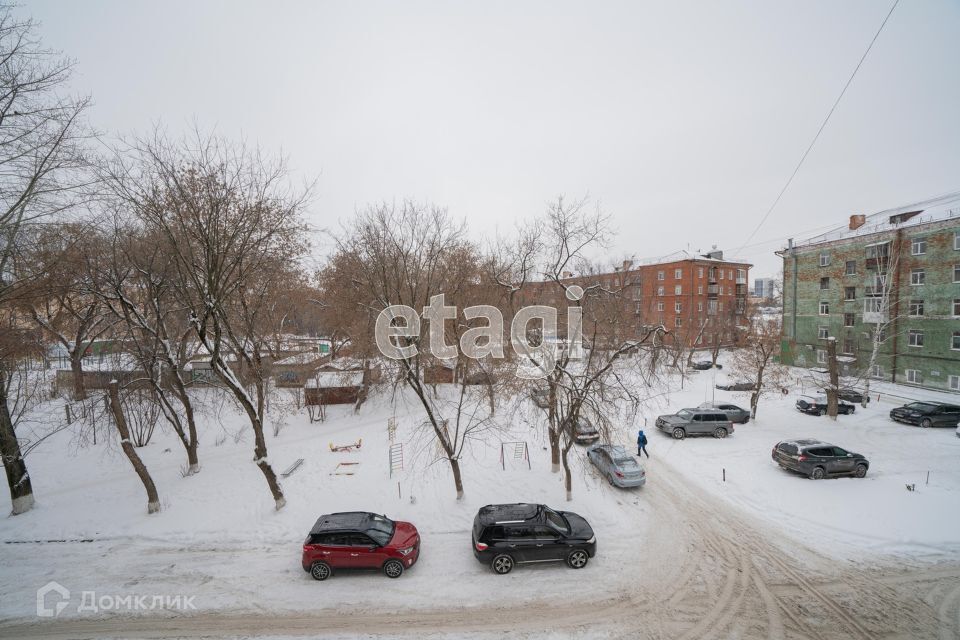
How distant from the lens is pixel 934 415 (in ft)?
59.2

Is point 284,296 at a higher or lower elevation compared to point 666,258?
lower

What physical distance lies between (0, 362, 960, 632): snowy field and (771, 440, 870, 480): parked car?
38 centimetres

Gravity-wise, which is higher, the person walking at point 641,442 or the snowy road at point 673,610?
the person walking at point 641,442

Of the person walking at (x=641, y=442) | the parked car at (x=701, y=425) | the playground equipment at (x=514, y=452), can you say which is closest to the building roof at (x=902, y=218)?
the parked car at (x=701, y=425)

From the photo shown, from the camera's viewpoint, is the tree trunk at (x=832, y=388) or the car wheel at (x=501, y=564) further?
the tree trunk at (x=832, y=388)

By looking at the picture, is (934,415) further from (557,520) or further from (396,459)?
(396,459)

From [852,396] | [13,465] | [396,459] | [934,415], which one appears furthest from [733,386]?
[13,465]

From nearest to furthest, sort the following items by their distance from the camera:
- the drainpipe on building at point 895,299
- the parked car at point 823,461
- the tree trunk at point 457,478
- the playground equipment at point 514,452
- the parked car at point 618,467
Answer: the tree trunk at point 457,478 < the parked car at point 618,467 < the parked car at point 823,461 < the playground equipment at point 514,452 < the drainpipe on building at point 895,299

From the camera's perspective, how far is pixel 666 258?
163 feet

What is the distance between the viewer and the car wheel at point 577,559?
8859 mm

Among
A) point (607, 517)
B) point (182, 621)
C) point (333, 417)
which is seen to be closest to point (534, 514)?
point (607, 517)

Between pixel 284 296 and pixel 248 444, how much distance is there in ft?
24.3

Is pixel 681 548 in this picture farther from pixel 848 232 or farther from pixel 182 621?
pixel 848 232

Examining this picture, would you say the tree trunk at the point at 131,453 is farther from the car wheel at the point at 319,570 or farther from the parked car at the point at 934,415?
the parked car at the point at 934,415
